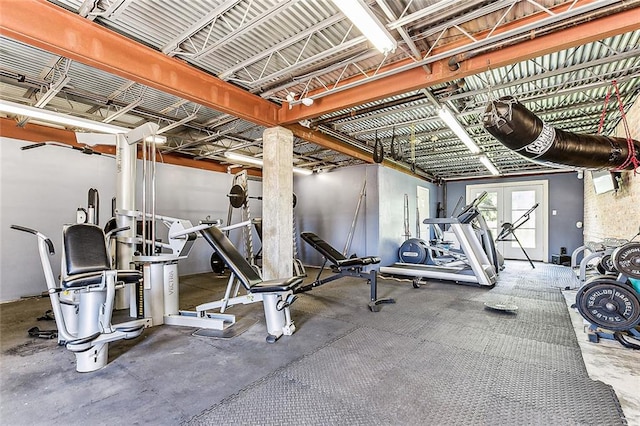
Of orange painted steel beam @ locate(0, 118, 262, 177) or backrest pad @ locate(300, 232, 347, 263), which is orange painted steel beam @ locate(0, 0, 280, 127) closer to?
backrest pad @ locate(300, 232, 347, 263)

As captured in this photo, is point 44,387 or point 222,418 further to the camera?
point 44,387

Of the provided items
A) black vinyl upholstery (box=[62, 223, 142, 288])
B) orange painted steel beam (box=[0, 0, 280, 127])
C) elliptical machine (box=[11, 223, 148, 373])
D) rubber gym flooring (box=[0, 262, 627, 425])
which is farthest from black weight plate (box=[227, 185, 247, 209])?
elliptical machine (box=[11, 223, 148, 373])

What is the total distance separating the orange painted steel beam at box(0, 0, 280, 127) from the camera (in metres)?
2.44

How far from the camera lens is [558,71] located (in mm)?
3510

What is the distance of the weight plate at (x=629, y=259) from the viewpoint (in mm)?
2854

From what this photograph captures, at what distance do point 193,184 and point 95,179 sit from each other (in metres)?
2.10

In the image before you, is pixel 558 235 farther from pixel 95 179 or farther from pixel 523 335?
pixel 95 179

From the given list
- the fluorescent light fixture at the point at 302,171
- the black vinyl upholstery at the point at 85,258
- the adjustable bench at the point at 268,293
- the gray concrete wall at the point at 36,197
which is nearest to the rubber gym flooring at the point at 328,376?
the adjustable bench at the point at 268,293

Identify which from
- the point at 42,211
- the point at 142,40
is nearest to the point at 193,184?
the point at 42,211

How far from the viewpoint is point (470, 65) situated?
10.7 feet

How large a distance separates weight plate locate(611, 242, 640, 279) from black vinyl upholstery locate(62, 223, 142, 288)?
481 centimetres

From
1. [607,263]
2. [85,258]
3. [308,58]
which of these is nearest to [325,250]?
[308,58]

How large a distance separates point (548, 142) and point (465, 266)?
421 cm

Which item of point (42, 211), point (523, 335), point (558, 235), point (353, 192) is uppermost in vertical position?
point (353, 192)
